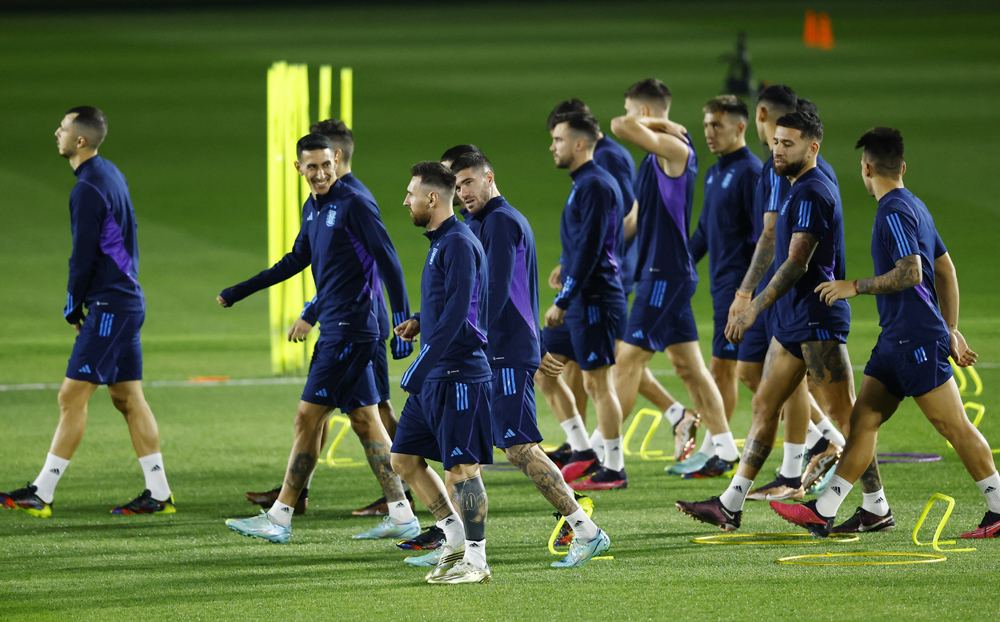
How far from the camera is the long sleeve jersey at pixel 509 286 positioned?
18.2 ft

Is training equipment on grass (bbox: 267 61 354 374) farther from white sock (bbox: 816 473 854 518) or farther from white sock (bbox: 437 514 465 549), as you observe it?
white sock (bbox: 816 473 854 518)

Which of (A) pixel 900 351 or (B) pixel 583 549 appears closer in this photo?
(B) pixel 583 549

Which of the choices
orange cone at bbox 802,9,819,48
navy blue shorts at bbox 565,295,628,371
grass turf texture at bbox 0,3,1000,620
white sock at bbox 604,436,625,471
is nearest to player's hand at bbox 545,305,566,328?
navy blue shorts at bbox 565,295,628,371

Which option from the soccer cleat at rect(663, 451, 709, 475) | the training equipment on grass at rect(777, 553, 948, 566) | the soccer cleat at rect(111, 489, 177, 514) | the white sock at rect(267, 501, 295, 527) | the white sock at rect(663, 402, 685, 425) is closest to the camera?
the training equipment on grass at rect(777, 553, 948, 566)

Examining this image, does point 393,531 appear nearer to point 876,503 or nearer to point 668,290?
point 876,503

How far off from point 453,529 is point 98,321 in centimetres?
263

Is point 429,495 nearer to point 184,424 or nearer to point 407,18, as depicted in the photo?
point 184,424

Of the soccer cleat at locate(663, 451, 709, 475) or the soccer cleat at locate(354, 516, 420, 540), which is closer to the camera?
the soccer cleat at locate(354, 516, 420, 540)

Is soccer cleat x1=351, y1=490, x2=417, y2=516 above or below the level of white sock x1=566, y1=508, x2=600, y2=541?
below

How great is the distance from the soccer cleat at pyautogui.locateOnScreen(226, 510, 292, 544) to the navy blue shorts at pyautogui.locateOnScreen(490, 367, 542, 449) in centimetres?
124

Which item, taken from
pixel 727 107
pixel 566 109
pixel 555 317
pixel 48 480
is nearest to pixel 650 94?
pixel 566 109

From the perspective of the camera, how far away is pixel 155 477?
7012 millimetres

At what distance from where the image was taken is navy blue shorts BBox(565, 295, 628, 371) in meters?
7.74

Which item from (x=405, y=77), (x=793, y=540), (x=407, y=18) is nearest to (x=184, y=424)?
(x=793, y=540)
